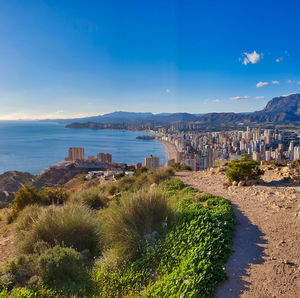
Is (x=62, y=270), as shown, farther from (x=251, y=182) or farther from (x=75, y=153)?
(x=75, y=153)

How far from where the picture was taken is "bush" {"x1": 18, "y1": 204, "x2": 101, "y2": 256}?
3.39 metres

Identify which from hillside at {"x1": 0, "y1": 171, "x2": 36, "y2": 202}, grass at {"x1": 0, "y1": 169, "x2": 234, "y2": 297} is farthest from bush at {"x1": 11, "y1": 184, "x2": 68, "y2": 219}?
hillside at {"x1": 0, "y1": 171, "x2": 36, "y2": 202}

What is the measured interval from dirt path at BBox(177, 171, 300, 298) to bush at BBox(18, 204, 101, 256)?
2129 mm

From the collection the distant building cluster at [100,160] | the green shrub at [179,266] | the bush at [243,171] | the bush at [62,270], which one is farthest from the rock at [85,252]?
the distant building cluster at [100,160]

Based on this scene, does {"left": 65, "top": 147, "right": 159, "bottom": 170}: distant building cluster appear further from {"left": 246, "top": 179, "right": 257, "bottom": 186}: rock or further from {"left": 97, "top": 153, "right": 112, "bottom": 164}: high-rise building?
{"left": 246, "top": 179, "right": 257, "bottom": 186}: rock

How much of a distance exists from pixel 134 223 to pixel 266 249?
6.24 ft

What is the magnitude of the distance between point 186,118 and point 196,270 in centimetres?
13229

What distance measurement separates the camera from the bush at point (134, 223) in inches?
119

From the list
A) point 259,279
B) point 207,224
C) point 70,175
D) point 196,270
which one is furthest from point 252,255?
point 70,175

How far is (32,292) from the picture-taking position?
2234 millimetres

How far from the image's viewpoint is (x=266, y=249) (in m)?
2.80

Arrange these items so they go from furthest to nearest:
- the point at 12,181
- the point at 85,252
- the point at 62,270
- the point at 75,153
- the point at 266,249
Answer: the point at 75,153 → the point at 12,181 → the point at 85,252 → the point at 266,249 → the point at 62,270

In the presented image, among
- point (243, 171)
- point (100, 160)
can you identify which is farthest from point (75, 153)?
point (243, 171)

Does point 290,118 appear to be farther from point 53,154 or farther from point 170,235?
point 170,235
